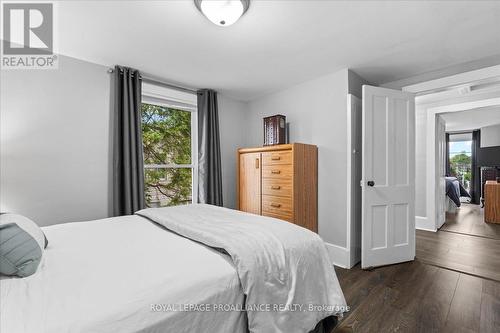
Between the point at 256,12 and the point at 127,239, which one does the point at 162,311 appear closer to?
the point at 127,239

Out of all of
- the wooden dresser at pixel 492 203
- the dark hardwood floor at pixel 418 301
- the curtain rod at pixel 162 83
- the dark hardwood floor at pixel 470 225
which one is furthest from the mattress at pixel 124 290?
the wooden dresser at pixel 492 203

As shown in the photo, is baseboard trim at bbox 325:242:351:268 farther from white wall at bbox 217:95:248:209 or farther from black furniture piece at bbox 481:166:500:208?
black furniture piece at bbox 481:166:500:208

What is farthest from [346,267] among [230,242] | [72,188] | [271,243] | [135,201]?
[72,188]

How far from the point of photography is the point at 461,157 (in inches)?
301

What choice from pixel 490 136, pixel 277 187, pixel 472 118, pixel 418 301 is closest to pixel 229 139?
pixel 277 187

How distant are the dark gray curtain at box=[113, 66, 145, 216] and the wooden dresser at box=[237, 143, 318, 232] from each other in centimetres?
141

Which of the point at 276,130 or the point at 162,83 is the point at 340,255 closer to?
the point at 276,130

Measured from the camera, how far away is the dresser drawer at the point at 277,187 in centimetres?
278

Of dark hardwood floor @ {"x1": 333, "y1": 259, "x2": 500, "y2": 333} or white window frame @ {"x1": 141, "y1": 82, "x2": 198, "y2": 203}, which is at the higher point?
white window frame @ {"x1": 141, "y1": 82, "x2": 198, "y2": 203}

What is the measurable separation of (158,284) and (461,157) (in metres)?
9.85

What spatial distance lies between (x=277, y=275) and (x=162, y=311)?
58cm

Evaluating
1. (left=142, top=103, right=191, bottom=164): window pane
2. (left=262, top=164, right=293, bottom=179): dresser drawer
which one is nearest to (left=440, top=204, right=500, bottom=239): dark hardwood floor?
(left=262, top=164, right=293, bottom=179): dresser drawer

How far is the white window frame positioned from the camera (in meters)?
3.03

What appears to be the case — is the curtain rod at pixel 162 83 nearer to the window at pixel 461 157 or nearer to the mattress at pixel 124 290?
the mattress at pixel 124 290
